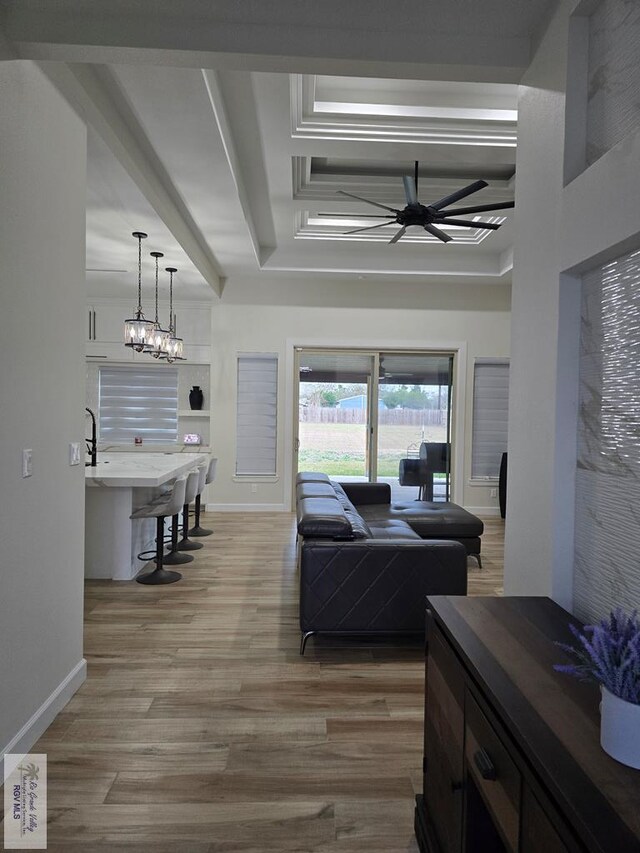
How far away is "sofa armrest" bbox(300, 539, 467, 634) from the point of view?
2.95 m

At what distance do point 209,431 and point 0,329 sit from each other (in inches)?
211

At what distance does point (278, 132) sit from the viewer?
366 centimetres

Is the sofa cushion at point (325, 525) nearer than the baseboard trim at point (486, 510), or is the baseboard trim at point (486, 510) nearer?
the sofa cushion at point (325, 525)

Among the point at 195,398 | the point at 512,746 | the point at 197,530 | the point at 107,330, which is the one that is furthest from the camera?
the point at 195,398

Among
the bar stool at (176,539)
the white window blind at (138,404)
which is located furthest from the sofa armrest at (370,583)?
the white window blind at (138,404)

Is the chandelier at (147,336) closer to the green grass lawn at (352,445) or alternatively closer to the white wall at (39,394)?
the white wall at (39,394)

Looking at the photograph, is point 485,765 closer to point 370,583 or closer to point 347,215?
point 370,583

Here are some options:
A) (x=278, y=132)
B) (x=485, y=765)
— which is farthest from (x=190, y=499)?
(x=485, y=765)

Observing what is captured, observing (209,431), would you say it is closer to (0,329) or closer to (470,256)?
(470,256)

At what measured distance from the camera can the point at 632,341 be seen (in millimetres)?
1395

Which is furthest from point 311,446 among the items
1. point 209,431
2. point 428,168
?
point 428,168

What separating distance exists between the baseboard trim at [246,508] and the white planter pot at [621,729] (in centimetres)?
629

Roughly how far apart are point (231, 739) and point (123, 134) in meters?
3.34

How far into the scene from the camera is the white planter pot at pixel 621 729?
0.89 metres
